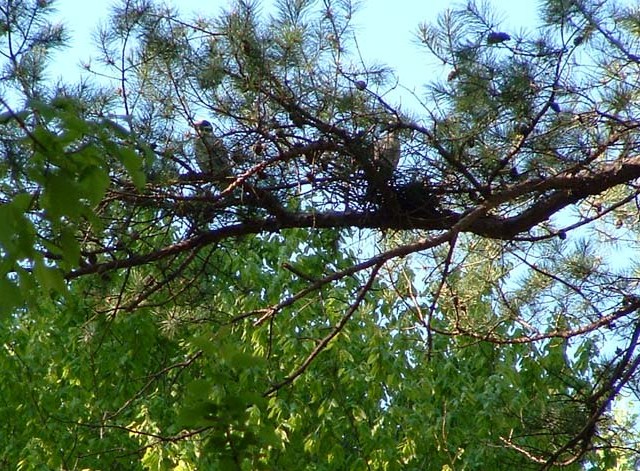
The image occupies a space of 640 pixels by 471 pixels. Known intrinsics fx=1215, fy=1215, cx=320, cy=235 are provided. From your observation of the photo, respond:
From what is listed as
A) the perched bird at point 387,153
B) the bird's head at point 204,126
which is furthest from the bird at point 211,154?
the perched bird at point 387,153

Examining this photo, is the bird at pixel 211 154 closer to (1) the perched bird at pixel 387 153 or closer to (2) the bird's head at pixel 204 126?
(2) the bird's head at pixel 204 126

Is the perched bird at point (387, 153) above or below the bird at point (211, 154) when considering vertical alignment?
above

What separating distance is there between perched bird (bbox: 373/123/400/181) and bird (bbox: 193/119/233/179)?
0.44m

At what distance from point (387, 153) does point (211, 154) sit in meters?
0.51

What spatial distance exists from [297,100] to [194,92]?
313 mm

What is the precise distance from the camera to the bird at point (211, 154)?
3.54 m

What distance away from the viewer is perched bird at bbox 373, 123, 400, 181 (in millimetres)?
3436

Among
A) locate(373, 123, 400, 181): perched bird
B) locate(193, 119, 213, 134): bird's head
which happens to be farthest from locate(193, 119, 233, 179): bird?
locate(373, 123, 400, 181): perched bird

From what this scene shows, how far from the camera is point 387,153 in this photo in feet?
11.5

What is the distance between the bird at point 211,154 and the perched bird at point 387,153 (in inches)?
17.4

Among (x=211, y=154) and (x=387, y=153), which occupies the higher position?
(x=387, y=153)

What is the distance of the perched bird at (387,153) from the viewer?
344 centimetres

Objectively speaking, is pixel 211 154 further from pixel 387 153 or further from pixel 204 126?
pixel 387 153

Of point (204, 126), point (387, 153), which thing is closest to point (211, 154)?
point (204, 126)
